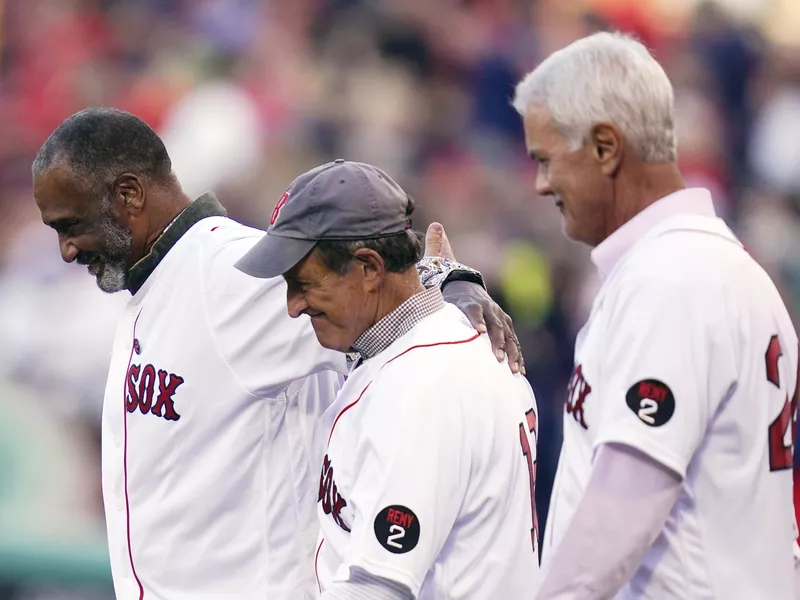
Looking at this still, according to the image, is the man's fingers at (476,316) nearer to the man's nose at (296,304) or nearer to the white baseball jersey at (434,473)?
the white baseball jersey at (434,473)

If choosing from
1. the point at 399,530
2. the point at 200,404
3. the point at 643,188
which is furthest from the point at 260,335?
the point at 643,188

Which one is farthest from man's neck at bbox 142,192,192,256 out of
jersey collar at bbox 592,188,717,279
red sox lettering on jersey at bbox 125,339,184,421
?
jersey collar at bbox 592,188,717,279

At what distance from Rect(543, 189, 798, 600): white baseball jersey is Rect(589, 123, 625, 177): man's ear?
102 millimetres

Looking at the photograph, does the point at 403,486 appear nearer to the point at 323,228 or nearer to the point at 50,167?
the point at 323,228

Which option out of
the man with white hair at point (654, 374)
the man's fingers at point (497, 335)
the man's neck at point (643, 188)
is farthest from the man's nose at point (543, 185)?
the man's fingers at point (497, 335)

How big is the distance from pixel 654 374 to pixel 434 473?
1.60 ft

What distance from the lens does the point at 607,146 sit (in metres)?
2.09

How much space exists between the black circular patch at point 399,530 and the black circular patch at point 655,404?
49 cm

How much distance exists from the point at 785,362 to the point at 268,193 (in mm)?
5532

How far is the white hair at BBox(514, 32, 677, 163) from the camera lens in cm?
207

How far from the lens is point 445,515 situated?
227cm

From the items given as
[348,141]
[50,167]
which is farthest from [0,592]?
[348,141]

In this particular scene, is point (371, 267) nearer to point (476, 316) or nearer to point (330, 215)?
point (330, 215)

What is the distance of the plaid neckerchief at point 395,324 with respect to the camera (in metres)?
2.48
